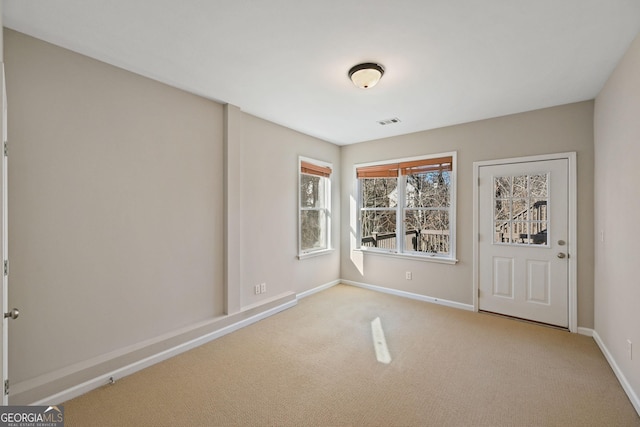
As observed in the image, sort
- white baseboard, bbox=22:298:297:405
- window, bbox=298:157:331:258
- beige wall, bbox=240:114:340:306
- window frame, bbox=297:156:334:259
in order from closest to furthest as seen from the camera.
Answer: white baseboard, bbox=22:298:297:405, beige wall, bbox=240:114:340:306, window frame, bbox=297:156:334:259, window, bbox=298:157:331:258

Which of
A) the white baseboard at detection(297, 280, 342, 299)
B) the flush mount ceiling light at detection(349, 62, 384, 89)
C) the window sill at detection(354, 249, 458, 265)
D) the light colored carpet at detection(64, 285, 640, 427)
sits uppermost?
the flush mount ceiling light at detection(349, 62, 384, 89)

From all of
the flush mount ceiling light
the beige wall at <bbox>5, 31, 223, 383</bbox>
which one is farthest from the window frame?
the flush mount ceiling light

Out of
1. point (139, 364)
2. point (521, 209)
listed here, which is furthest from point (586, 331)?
point (139, 364)

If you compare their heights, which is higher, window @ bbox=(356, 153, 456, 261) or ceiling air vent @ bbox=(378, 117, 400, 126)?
ceiling air vent @ bbox=(378, 117, 400, 126)

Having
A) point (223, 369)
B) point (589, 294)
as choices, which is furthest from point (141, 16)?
point (589, 294)

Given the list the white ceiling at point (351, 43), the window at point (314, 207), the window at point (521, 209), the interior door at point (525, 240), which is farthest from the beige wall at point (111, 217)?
the window at point (521, 209)

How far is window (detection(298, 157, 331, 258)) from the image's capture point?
4492 mm

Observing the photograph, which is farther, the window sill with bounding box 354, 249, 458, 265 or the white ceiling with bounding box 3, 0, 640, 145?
the window sill with bounding box 354, 249, 458, 265

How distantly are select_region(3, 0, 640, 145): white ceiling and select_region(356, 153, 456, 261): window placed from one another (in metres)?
1.29

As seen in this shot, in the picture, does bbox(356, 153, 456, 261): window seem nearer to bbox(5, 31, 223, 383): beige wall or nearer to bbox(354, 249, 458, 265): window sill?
bbox(354, 249, 458, 265): window sill

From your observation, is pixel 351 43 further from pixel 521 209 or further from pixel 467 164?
pixel 521 209

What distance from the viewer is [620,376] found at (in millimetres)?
2271

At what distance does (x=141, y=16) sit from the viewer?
1.82 m

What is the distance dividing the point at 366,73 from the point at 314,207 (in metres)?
2.69
